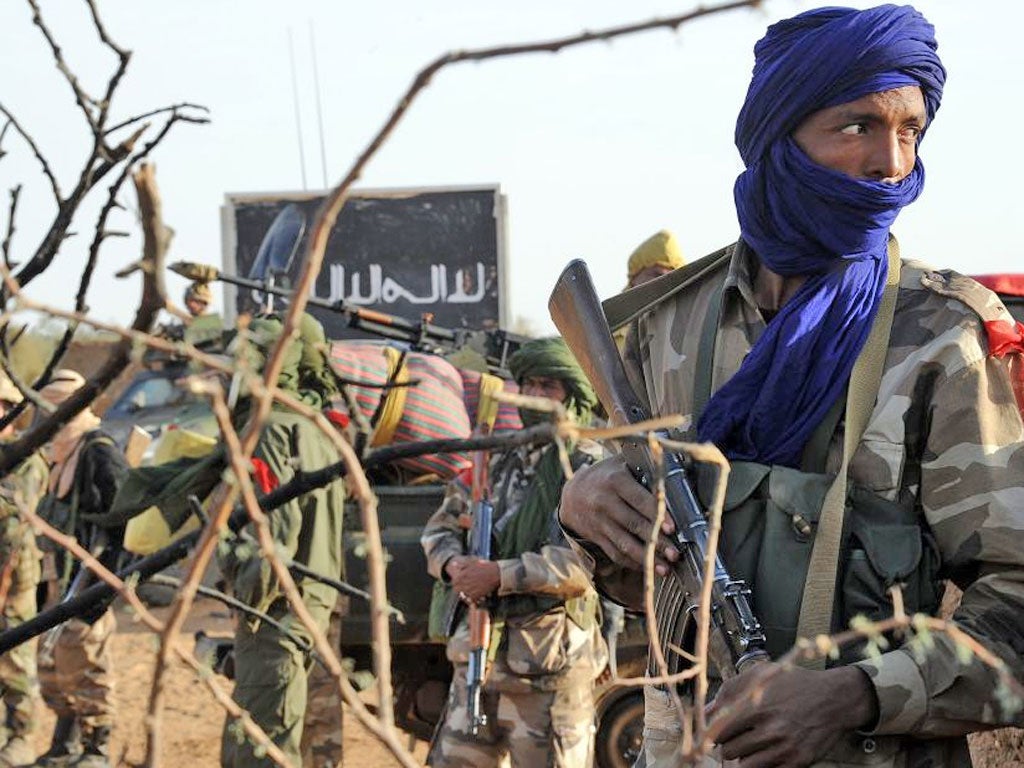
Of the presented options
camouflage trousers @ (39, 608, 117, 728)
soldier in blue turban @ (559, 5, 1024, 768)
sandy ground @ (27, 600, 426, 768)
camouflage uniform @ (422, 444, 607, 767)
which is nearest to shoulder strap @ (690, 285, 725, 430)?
soldier in blue turban @ (559, 5, 1024, 768)

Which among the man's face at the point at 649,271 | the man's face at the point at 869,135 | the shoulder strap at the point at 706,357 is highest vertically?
the man's face at the point at 869,135

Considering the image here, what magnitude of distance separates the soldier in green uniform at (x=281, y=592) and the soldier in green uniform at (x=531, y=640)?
2.55 ft

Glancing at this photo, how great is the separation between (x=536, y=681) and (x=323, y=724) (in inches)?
70.7

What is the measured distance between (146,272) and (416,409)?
22.5 feet

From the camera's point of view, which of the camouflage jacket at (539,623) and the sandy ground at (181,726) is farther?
the sandy ground at (181,726)

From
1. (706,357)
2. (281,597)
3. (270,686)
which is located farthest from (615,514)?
(281,597)

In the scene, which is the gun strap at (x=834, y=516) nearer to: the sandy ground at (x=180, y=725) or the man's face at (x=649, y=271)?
the man's face at (x=649, y=271)

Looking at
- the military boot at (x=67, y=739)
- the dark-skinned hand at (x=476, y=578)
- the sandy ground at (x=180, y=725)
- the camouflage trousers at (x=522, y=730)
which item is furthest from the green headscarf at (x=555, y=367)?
the military boot at (x=67, y=739)

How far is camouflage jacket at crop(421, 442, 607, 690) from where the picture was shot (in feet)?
19.0

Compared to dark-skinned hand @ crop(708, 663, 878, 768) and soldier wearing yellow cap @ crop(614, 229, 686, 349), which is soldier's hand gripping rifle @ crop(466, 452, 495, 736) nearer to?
soldier wearing yellow cap @ crop(614, 229, 686, 349)

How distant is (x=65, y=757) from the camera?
8234mm

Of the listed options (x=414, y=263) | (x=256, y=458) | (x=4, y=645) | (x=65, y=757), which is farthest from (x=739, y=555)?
(x=414, y=263)

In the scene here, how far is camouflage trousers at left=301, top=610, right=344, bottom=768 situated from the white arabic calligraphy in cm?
1128

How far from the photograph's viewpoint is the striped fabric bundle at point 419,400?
795cm
